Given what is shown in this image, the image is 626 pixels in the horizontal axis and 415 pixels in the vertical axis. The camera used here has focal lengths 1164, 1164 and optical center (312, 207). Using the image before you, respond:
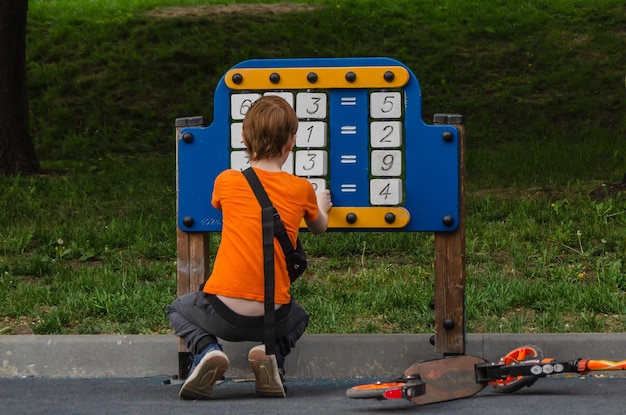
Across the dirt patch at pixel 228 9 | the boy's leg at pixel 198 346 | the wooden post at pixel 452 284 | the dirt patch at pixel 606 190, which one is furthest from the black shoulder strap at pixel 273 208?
the dirt patch at pixel 228 9

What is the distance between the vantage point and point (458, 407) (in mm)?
4180

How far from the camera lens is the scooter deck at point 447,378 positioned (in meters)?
4.30

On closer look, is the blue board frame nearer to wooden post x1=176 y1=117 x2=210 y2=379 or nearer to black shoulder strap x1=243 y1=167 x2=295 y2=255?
wooden post x1=176 y1=117 x2=210 y2=379

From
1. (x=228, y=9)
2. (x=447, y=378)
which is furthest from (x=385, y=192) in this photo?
(x=228, y=9)

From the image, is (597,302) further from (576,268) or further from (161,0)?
(161,0)

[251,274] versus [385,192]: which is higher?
[385,192]

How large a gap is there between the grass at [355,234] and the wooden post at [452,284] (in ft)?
2.16

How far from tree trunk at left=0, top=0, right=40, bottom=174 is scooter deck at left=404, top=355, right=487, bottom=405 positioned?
780cm

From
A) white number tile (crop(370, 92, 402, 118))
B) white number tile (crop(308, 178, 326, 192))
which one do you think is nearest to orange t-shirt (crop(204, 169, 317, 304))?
white number tile (crop(308, 178, 326, 192))

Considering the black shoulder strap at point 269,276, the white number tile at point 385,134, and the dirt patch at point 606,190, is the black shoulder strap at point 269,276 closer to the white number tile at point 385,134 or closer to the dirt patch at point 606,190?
the white number tile at point 385,134

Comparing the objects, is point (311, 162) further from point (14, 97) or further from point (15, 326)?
point (14, 97)

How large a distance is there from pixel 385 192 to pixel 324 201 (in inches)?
11.0

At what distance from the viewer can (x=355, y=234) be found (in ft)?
25.8

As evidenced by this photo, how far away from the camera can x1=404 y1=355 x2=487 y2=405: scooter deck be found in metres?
4.30
